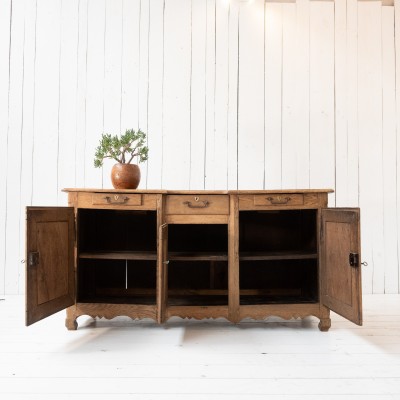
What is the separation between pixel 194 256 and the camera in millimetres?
2301

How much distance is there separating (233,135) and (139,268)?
133 cm

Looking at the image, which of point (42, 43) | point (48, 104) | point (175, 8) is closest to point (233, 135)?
point (175, 8)

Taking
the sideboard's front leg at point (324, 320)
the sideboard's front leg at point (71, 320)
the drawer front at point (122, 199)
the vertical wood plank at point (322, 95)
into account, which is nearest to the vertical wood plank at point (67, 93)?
the drawer front at point (122, 199)

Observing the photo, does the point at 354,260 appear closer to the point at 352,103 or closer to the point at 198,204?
the point at 198,204

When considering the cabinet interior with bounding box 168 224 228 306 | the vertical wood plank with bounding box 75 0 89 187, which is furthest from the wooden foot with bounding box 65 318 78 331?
the vertical wood plank with bounding box 75 0 89 187

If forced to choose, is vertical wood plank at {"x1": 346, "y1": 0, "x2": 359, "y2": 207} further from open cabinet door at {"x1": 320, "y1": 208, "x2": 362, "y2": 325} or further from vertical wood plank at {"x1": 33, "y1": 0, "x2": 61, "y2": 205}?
vertical wood plank at {"x1": 33, "y1": 0, "x2": 61, "y2": 205}

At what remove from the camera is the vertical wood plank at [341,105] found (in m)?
3.15

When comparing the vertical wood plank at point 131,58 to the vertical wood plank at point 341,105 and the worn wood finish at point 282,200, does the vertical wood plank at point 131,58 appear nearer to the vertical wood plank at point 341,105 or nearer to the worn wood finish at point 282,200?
the worn wood finish at point 282,200

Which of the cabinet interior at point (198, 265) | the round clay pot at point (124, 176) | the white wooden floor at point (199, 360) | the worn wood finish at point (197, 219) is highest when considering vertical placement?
the round clay pot at point (124, 176)

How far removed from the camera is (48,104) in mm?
3123

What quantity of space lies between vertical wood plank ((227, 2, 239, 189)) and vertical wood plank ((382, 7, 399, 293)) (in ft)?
4.14

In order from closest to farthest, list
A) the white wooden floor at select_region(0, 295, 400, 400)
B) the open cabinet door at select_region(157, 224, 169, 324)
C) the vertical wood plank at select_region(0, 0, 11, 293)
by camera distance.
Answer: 1. the white wooden floor at select_region(0, 295, 400, 400)
2. the open cabinet door at select_region(157, 224, 169, 324)
3. the vertical wood plank at select_region(0, 0, 11, 293)

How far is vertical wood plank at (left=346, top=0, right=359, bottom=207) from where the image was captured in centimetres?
316

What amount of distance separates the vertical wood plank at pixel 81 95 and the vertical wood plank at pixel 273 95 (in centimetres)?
152
